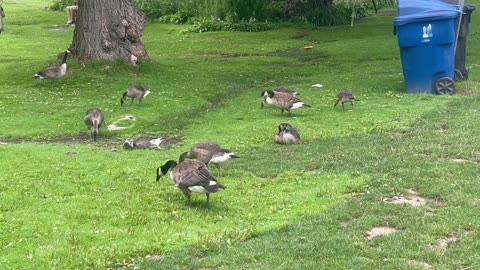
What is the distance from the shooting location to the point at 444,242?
7.76m

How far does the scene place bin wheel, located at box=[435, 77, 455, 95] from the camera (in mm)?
17688

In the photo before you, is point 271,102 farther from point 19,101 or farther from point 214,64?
point 214,64

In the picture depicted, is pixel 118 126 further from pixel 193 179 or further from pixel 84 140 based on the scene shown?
pixel 193 179

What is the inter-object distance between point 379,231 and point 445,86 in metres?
10.5

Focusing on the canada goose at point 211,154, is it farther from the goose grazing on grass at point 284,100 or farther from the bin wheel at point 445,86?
the bin wheel at point 445,86

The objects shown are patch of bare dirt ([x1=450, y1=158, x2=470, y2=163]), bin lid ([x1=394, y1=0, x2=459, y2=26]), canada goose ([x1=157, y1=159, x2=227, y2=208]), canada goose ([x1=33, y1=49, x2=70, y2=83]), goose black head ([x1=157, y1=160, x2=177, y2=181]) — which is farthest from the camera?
canada goose ([x1=33, y1=49, x2=70, y2=83])

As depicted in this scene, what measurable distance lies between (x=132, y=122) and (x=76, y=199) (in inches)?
239

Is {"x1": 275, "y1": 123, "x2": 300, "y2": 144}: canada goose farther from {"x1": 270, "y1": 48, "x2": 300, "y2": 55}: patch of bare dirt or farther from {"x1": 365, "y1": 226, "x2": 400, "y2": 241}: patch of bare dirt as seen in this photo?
{"x1": 270, "y1": 48, "x2": 300, "y2": 55}: patch of bare dirt

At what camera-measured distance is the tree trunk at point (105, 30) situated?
20812mm

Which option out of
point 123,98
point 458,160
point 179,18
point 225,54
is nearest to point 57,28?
point 179,18

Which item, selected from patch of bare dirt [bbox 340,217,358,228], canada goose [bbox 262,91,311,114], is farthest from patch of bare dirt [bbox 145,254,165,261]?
canada goose [bbox 262,91,311,114]

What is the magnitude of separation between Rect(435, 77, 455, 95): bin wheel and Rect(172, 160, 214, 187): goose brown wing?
10.2 metres

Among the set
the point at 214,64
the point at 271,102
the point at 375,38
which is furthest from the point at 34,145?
the point at 375,38

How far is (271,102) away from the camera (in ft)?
52.9
